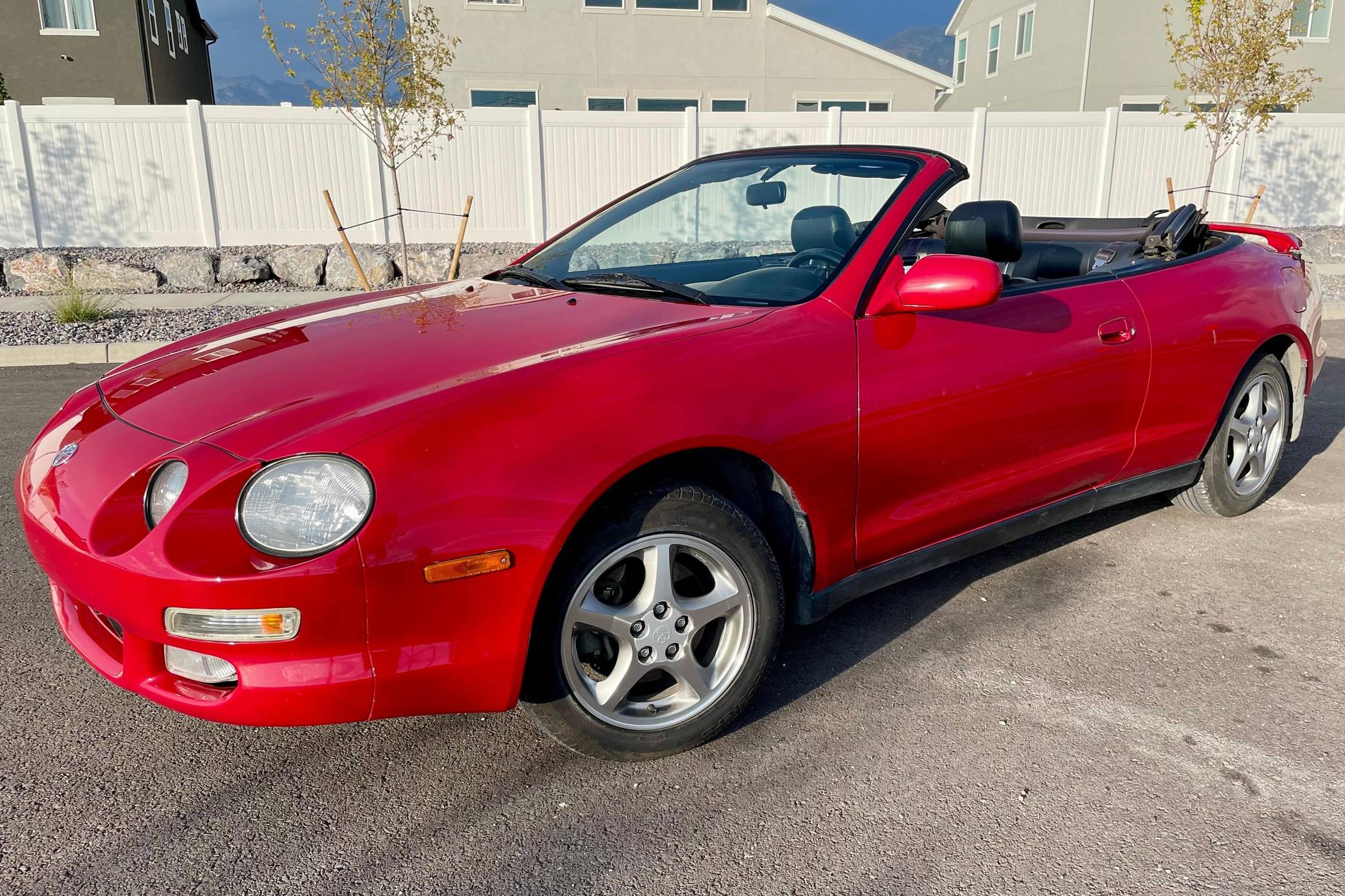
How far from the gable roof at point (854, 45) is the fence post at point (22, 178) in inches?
604

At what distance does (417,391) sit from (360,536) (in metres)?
0.40

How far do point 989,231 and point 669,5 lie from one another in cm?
2072

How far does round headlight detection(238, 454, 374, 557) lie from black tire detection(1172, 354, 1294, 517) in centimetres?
353

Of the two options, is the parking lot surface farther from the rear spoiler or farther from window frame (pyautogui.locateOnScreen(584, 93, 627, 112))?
window frame (pyautogui.locateOnScreen(584, 93, 627, 112))

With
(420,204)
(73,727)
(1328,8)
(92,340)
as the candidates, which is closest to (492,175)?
(420,204)

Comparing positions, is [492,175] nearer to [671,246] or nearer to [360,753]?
[671,246]

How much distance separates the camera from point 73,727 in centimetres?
268

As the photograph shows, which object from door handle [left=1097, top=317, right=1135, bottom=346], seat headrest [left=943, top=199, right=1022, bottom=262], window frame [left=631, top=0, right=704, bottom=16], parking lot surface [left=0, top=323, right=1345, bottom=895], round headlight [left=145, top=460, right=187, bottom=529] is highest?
window frame [left=631, top=0, right=704, bottom=16]

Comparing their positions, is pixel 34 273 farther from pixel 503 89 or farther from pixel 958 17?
pixel 958 17

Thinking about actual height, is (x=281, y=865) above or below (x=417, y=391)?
below

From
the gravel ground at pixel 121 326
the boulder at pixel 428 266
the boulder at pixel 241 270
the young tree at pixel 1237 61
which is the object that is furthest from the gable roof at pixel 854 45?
the gravel ground at pixel 121 326

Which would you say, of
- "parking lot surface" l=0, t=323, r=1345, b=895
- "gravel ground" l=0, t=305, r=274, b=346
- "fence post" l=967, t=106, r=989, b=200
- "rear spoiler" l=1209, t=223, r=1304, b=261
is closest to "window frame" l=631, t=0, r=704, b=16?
"fence post" l=967, t=106, r=989, b=200

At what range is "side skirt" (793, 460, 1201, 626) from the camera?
281 cm

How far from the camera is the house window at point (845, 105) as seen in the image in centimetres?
2294
